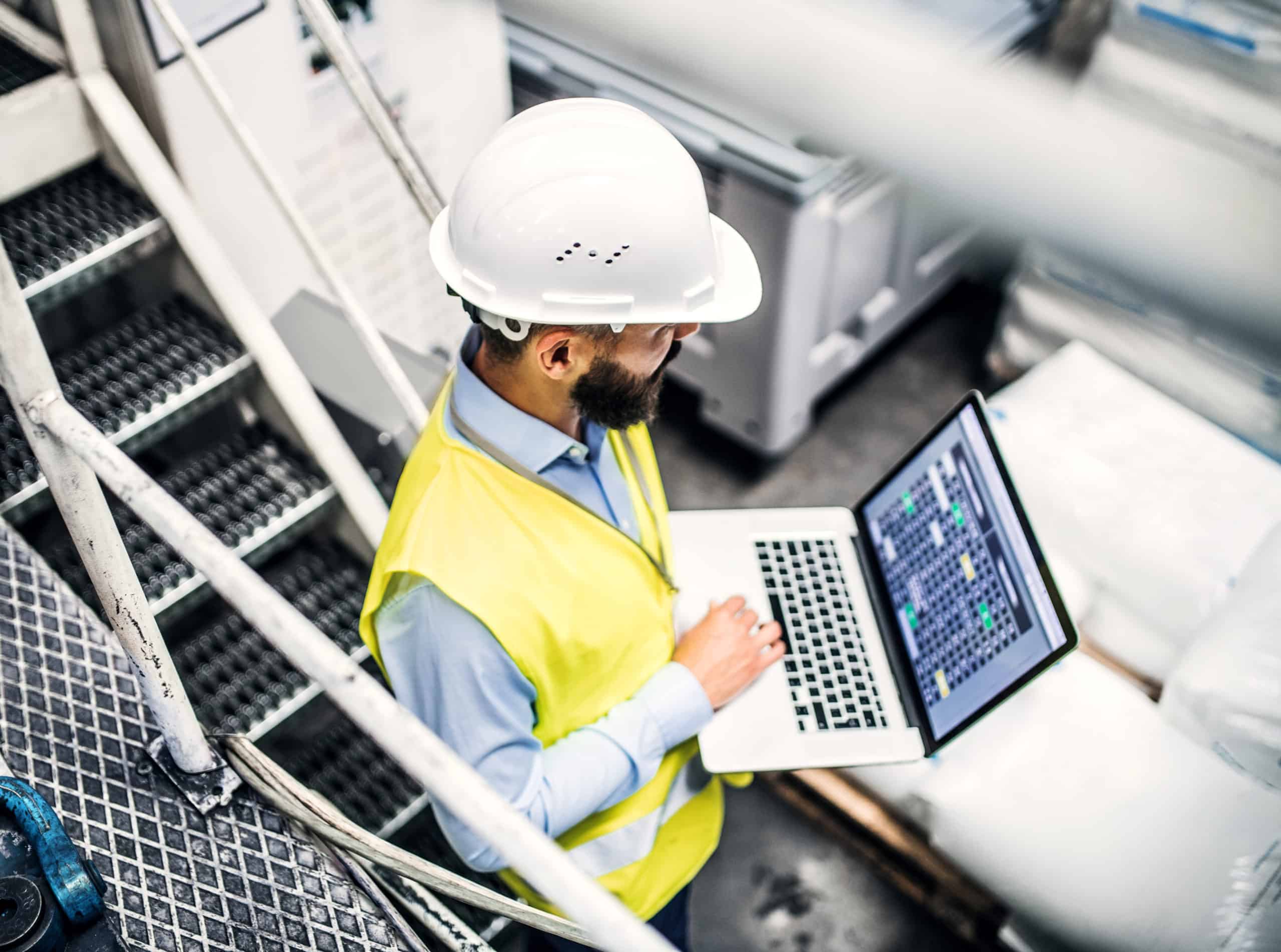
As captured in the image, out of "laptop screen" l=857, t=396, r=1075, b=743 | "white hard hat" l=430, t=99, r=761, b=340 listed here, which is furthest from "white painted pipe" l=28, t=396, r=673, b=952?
"laptop screen" l=857, t=396, r=1075, b=743

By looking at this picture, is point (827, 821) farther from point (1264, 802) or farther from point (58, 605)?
point (58, 605)

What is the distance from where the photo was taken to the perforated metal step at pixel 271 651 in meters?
1.89

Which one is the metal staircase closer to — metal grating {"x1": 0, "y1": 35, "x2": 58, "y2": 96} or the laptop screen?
metal grating {"x1": 0, "y1": 35, "x2": 58, "y2": 96}

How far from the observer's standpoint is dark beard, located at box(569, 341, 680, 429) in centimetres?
122

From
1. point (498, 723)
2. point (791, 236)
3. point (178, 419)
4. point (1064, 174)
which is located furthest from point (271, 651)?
point (1064, 174)

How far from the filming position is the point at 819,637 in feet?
5.40

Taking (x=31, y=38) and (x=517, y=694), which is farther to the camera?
(x=31, y=38)

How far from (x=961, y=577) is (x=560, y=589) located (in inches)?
26.1

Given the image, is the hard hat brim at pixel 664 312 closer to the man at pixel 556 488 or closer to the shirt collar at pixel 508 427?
the man at pixel 556 488

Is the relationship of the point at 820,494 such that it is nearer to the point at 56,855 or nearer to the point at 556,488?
the point at 556,488

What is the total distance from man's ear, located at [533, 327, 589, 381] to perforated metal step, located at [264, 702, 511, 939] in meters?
1.15

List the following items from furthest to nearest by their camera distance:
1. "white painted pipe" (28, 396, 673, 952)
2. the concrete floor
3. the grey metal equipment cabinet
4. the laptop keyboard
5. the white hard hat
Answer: the grey metal equipment cabinet < the concrete floor < the laptop keyboard < the white hard hat < "white painted pipe" (28, 396, 673, 952)

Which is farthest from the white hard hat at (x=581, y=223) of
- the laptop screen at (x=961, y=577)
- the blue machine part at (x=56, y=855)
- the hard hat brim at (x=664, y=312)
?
the blue machine part at (x=56, y=855)

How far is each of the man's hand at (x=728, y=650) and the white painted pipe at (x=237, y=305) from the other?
2.66 feet
